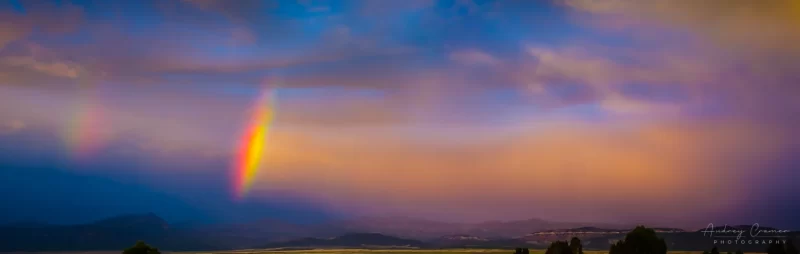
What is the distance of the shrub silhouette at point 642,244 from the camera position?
126 m

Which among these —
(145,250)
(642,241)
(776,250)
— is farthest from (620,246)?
(145,250)

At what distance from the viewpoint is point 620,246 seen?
420 feet

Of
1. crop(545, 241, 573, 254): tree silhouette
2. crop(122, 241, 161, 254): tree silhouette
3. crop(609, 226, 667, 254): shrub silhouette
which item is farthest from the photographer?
crop(545, 241, 573, 254): tree silhouette

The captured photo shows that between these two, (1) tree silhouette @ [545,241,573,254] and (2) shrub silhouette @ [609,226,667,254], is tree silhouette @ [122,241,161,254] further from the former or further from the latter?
(2) shrub silhouette @ [609,226,667,254]

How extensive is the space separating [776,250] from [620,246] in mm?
29106

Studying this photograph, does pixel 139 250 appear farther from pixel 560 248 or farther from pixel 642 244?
pixel 642 244

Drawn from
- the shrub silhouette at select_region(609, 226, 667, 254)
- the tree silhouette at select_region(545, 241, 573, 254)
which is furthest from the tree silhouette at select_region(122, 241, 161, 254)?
the shrub silhouette at select_region(609, 226, 667, 254)

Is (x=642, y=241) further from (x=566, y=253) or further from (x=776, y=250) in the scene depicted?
(x=776, y=250)

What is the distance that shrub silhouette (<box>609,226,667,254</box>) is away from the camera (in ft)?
412

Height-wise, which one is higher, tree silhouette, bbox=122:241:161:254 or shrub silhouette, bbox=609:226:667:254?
tree silhouette, bbox=122:241:161:254

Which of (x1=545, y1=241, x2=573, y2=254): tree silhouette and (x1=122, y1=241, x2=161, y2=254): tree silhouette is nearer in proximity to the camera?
(x1=122, y1=241, x2=161, y2=254): tree silhouette

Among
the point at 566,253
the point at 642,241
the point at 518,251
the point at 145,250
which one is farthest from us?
the point at 518,251

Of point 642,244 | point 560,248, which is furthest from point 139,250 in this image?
point 642,244

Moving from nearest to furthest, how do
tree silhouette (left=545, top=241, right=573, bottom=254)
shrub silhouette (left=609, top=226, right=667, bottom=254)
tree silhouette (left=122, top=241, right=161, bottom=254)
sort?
tree silhouette (left=122, top=241, right=161, bottom=254)
shrub silhouette (left=609, top=226, right=667, bottom=254)
tree silhouette (left=545, top=241, right=573, bottom=254)
